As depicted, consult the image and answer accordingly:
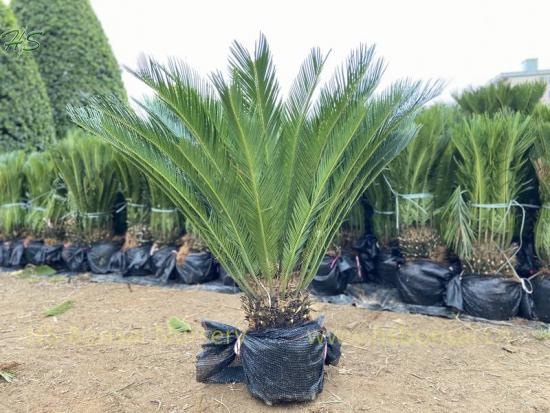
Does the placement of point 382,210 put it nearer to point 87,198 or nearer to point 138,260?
point 138,260

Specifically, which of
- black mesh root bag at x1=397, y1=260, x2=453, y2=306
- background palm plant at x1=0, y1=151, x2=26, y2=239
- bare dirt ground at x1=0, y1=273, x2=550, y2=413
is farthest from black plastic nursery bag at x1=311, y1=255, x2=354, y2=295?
background palm plant at x1=0, y1=151, x2=26, y2=239

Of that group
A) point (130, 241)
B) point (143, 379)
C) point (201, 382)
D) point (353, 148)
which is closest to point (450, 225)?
point (353, 148)

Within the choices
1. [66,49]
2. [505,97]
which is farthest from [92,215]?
[505,97]

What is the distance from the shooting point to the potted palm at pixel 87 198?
531cm

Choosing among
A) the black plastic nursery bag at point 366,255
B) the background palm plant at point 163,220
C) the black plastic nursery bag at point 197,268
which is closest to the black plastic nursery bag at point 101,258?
the background palm plant at point 163,220

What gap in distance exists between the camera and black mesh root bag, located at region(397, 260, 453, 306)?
12.7 ft

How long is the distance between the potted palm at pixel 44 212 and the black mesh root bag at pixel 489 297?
16.7 ft

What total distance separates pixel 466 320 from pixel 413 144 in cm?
162

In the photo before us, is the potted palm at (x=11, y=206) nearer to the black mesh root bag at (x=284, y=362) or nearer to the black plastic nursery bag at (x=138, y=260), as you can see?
the black plastic nursery bag at (x=138, y=260)

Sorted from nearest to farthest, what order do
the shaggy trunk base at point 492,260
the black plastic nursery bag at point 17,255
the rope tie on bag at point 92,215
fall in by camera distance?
the shaggy trunk base at point 492,260 → the rope tie on bag at point 92,215 → the black plastic nursery bag at point 17,255

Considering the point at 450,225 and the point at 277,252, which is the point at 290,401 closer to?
the point at 277,252

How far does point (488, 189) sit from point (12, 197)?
614 centimetres

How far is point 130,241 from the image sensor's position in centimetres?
→ 545

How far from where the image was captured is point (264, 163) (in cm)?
234
